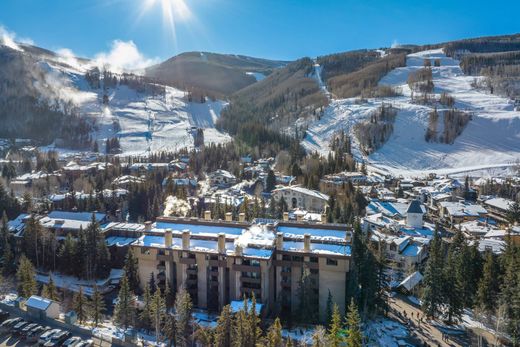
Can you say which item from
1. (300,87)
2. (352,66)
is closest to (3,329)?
(300,87)

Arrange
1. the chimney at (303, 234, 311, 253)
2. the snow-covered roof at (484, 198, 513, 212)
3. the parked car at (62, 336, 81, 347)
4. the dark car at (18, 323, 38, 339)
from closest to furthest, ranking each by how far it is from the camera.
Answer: the parked car at (62, 336, 81, 347) → the dark car at (18, 323, 38, 339) → the chimney at (303, 234, 311, 253) → the snow-covered roof at (484, 198, 513, 212)

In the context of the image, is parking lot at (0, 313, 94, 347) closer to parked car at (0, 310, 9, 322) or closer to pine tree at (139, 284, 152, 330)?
parked car at (0, 310, 9, 322)

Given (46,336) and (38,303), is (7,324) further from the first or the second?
(46,336)

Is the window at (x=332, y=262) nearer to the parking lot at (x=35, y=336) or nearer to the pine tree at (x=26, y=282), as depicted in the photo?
the parking lot at (x=35, y=336)

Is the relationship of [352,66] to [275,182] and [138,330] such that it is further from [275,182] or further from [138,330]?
[138,330]

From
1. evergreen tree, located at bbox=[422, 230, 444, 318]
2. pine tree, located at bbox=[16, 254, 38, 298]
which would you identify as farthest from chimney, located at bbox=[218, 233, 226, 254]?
evergreen tree, located at bbox=[422, 230, 444, 318]
